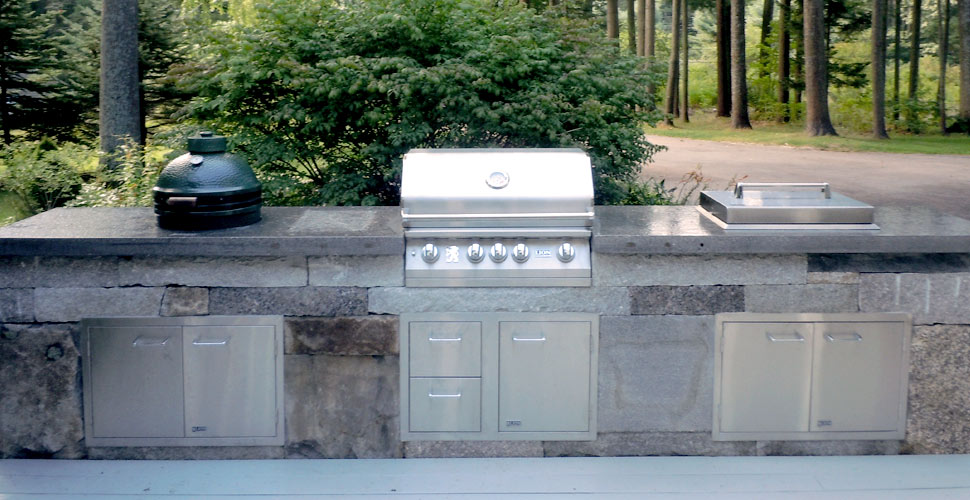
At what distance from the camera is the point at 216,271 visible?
3309 millimetres

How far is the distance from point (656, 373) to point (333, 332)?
3.88 feet

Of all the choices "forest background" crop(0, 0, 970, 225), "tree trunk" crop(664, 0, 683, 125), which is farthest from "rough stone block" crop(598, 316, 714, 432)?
"tree trunk" crop(664, 0, 683, 125)

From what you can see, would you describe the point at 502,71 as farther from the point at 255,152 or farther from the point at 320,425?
the point at 320,425

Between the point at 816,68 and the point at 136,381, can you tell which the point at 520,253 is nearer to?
the point at 136,381

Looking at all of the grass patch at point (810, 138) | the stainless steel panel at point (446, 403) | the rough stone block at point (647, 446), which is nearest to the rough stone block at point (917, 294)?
the rough stone block at point (647, 446)

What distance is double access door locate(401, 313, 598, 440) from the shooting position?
11.0 ft

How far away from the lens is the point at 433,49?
6988mm

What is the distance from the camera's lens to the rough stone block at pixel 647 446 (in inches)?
135

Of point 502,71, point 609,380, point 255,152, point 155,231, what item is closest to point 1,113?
point 255,152

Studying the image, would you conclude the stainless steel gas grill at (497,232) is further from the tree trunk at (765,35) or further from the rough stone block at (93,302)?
the tree trunk at (765,35)

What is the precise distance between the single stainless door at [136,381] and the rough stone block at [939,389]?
2.67m

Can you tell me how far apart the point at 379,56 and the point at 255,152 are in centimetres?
111

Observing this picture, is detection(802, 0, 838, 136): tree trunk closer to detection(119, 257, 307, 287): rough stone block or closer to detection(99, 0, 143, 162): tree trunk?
detection(99, 0, 143, 162): tree trunk

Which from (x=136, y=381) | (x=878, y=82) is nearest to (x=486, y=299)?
(x=136, y=381)
